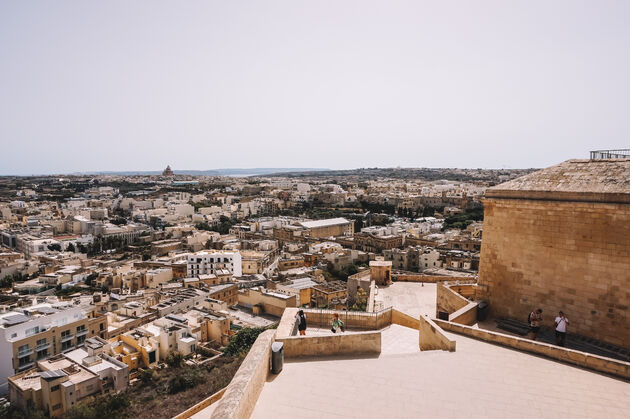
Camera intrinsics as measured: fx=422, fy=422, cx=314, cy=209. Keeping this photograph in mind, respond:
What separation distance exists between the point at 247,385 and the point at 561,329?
524cm

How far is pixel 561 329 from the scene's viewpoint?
6699 millimetres

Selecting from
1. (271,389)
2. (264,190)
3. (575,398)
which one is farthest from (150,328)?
(264,190)

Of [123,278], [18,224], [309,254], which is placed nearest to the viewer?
[123,278]

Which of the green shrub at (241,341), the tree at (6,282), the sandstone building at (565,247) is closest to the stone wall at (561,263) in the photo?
the sandstone building at (565,247)

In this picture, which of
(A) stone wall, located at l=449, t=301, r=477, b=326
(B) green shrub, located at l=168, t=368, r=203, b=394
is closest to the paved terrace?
(A) stone wall, located at l=449, t=301, r=477, b=326

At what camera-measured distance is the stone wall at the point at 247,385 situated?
374cm

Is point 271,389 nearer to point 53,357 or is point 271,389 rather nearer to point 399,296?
point 399,296

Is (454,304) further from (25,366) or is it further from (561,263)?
(25,366)

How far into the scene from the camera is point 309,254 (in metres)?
44.4

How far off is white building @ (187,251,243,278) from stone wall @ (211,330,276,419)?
34622 mm

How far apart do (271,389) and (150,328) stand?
21.6m

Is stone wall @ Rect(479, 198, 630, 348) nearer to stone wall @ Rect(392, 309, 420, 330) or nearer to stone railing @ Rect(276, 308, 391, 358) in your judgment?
stone wall @ Rect(392, 309, 420, 330)

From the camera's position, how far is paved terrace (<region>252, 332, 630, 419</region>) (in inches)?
175

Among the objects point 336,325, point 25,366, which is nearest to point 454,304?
point 336,325
